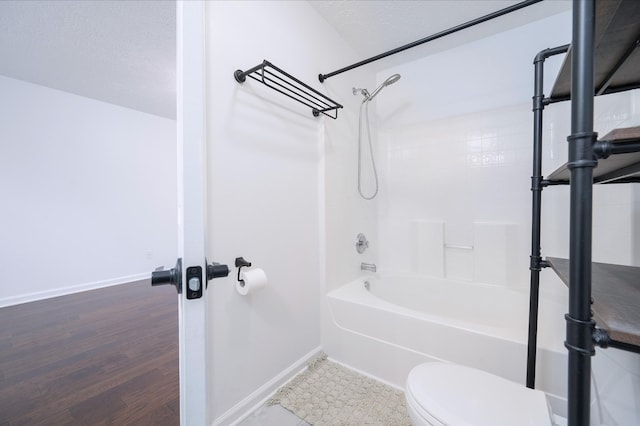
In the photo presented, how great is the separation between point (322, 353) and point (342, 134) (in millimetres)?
1639

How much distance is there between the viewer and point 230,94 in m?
1.21

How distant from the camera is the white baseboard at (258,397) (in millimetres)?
1183

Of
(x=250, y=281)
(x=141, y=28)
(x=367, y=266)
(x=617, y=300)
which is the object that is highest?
(x=141, y=28)

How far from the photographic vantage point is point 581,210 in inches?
16.9

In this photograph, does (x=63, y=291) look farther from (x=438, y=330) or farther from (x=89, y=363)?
(x=438, y=330)

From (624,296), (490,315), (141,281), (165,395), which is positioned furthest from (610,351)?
(141,281)

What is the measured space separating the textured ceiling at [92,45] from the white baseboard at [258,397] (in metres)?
2.35

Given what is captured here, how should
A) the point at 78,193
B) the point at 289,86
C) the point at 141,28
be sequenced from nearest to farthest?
1. the point at 289,86
2. the point at 141,28
3. the point at 78,193

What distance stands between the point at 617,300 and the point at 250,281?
1.19 metres

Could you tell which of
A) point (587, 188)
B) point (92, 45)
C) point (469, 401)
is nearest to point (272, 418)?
point (469, 401)

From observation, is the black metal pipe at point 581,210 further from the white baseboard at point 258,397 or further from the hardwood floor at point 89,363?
the hardwood floor at point 89,363

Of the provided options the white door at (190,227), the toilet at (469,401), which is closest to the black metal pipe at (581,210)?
the toilet at (469,401)

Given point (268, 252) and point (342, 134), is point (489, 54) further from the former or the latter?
point (268, 252)

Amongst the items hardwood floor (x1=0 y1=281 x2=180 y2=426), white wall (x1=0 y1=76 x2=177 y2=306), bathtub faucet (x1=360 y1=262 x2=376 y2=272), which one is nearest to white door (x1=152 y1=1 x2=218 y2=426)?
hardwood floor (x1=0 y1=281 x2=180 y2=426)
